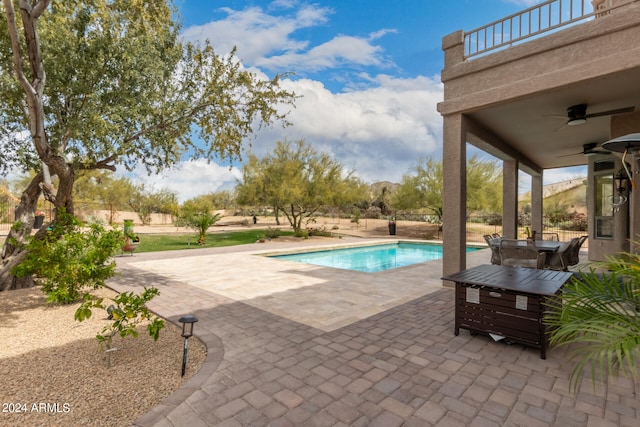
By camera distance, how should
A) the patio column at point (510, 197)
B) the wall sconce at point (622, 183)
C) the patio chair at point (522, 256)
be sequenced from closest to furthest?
the patio chair at point (522, 256) < the wall sconce at point (622, 183) < the patio column at point (510, 197)

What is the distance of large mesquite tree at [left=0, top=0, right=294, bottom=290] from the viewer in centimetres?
549

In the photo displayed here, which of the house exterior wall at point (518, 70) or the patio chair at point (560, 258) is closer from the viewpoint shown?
the house exterior wall at point (518, 70)

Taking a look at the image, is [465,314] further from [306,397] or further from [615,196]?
[615,196]

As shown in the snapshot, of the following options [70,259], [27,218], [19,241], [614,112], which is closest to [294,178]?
[27,218]

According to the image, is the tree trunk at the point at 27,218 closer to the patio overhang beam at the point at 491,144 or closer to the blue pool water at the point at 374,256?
the blue pool water at the point at 374,256

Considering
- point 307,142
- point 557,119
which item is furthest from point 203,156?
point 307,142

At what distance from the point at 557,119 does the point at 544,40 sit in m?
2.45

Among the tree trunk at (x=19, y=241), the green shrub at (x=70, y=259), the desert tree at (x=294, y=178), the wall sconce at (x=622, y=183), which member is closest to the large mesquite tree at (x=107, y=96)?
the tree trunk at (x=19, y=241)

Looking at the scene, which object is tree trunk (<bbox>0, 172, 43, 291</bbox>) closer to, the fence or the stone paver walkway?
the stone paver walkway

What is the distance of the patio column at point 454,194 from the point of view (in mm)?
6109

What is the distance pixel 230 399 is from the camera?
8.70 feet

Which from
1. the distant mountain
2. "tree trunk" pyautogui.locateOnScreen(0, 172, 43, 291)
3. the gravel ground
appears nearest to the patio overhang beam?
the gravel ground

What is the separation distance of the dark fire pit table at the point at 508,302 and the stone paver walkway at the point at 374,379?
19cm

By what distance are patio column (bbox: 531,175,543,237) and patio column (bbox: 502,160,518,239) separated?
274 centimetres
